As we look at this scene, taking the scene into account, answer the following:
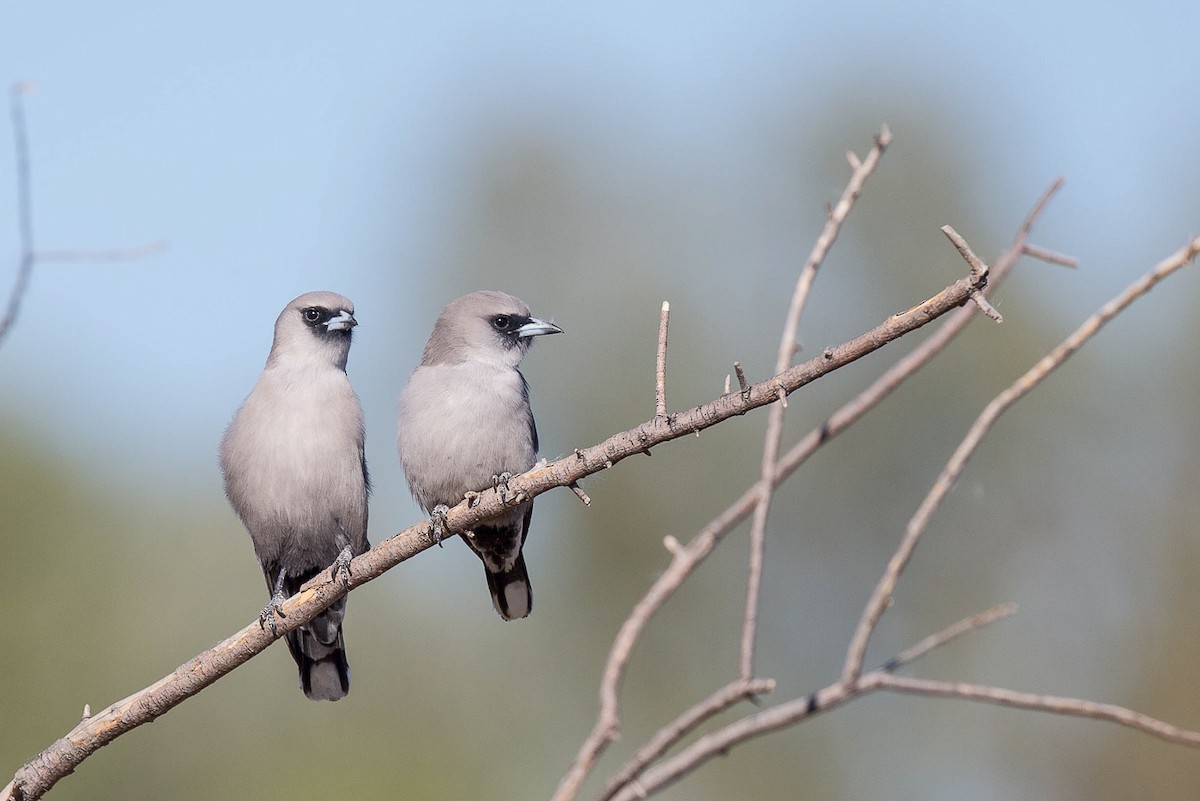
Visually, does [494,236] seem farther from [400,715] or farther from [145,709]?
[145,709]

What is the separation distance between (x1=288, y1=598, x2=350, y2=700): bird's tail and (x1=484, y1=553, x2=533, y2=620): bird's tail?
912 mm

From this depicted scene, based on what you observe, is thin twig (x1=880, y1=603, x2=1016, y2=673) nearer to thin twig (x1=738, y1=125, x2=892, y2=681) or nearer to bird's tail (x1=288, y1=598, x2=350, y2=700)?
thin twig (x1=738, y1=125, x2=892, y2=681)

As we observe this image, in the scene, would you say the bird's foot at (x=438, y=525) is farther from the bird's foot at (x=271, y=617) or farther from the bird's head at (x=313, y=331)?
the bird's head at (x=313, y=331)

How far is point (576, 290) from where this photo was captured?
30844mm

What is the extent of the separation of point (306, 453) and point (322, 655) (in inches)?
43.8

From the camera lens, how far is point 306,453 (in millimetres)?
6949

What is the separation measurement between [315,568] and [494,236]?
20399 mm

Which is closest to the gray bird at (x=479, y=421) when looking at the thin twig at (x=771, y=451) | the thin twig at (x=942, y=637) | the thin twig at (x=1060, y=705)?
the thin twig at (x=771, y=451)

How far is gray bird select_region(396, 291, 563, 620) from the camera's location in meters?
7.41

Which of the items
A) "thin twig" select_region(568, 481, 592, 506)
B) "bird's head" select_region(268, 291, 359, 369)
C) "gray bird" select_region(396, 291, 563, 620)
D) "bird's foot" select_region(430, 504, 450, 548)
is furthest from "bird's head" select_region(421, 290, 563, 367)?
"thin twig" select_region(568, 481, 592, 506)

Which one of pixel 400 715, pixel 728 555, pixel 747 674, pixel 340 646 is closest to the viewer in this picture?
pixel 747 674

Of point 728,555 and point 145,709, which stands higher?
point 145,709

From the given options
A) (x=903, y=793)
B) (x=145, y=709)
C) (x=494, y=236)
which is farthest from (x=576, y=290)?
(x=145, y=709)

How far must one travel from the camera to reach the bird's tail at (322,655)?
23.9ft
